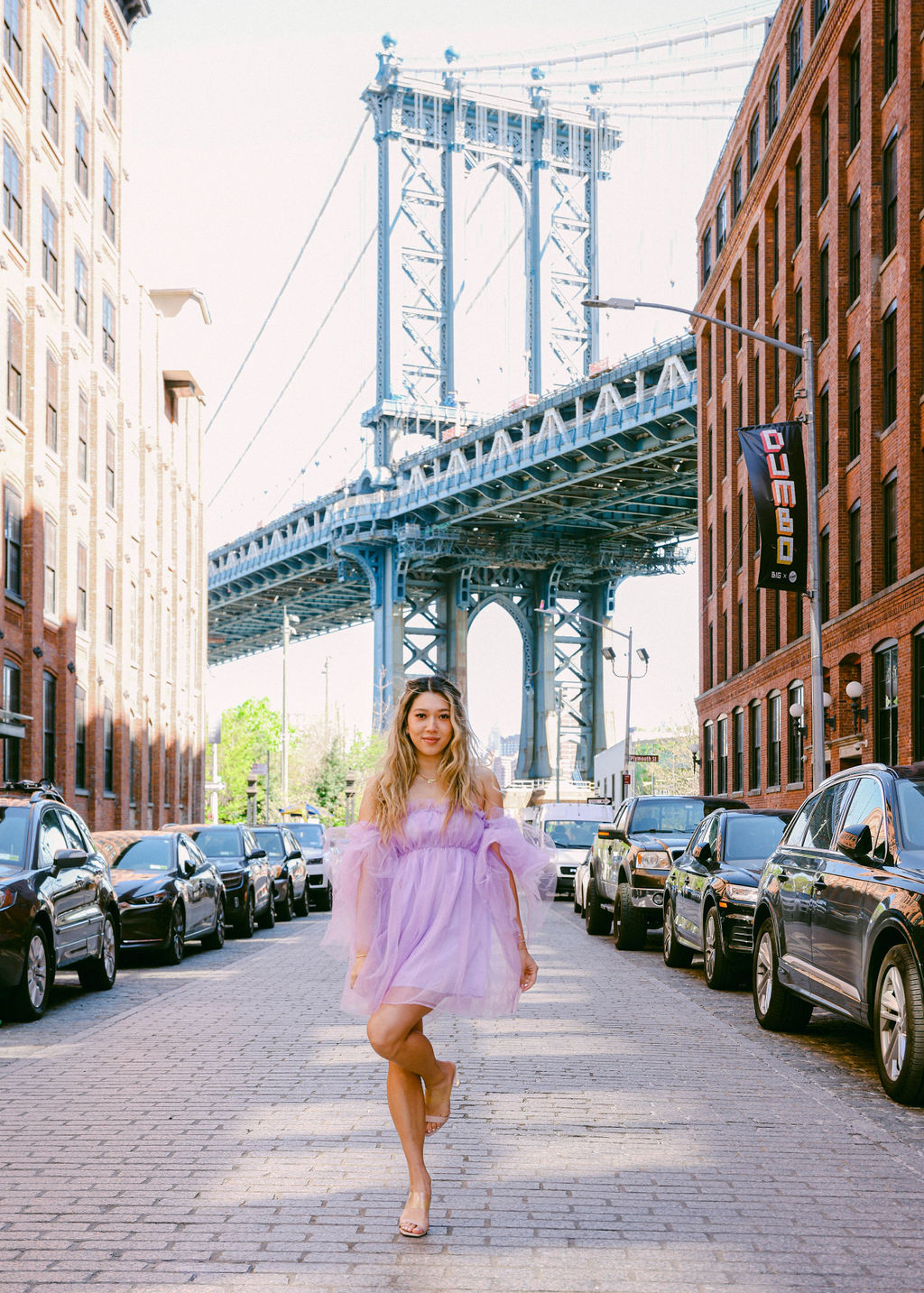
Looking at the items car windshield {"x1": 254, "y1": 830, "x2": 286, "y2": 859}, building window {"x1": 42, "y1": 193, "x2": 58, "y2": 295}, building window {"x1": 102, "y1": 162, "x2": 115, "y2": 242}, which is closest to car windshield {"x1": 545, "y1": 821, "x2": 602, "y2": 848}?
car windshield {"x1": 254, "y1": 830, "x2": 286, "y2": 859}

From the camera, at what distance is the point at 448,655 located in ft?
305

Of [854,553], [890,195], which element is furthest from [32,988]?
[890,195]

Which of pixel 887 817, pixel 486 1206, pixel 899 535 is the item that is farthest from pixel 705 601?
pixel 486 1206

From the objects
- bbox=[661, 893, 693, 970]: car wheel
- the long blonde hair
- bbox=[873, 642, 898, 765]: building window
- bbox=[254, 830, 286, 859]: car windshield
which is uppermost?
bbox=[873, 642, 898, 765]: building window

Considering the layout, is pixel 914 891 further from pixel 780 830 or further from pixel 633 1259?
pixel 780 830

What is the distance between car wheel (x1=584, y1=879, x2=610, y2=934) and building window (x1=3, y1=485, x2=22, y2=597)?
13.0m

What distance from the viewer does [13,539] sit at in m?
28.7

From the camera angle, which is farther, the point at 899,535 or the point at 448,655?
the point at 448,655

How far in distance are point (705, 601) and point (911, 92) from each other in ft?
80.1

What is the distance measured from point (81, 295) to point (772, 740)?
1943 cm

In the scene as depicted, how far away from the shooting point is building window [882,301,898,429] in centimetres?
2878

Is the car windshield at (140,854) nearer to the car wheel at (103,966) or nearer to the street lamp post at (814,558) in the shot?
the car wheel at (103,966)

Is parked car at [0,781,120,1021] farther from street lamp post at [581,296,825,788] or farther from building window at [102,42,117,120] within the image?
building window at [102,42,117,120]

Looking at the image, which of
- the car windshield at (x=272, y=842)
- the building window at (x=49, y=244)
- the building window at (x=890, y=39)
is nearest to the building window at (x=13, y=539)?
the building window at (x=49, y=244)
